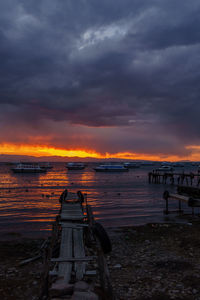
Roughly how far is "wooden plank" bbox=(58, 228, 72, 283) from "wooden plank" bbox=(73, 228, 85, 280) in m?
0.20

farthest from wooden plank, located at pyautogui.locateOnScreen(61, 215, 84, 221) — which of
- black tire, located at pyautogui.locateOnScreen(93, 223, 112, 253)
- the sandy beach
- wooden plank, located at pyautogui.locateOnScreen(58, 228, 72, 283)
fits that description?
black tire, located at pyautogui.locateOnScreen(93, 223, 112, 253)

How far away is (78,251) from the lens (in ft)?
28.0

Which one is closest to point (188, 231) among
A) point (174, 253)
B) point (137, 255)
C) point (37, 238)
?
point (174, 253)

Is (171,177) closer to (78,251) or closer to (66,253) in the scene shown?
(78,251)

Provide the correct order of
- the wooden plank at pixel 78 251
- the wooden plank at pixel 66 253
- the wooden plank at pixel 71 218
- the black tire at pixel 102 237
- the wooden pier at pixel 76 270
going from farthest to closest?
the wooden plank at pixel 71 218, the black tire at pixel 102 237, the wooden plank at pixel 78 251, the wooden plank at pixel 66 253, the wooden pier at pixel 76 270

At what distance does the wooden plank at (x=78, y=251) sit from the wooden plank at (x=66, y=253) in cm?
20

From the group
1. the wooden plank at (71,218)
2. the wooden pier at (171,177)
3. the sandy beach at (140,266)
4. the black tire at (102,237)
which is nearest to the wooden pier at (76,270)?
the black tire at (102,237)

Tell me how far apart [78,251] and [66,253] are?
0.47 meters

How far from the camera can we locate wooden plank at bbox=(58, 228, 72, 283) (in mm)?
6704

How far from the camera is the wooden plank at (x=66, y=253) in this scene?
22.0 feet

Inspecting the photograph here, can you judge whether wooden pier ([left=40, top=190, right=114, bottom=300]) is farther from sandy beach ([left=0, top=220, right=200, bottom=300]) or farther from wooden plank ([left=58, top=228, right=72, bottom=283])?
sandy beach ([left=0, top=220, right=200, bottom=300])

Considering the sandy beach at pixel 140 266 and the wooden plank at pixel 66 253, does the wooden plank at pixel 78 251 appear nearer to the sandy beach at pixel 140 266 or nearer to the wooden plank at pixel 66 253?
the wooden plank at pixel 66 253

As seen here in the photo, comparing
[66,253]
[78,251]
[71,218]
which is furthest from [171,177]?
[66,253]

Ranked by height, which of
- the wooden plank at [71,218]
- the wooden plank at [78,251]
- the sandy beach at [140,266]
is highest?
the wooden plank at [71,218]
